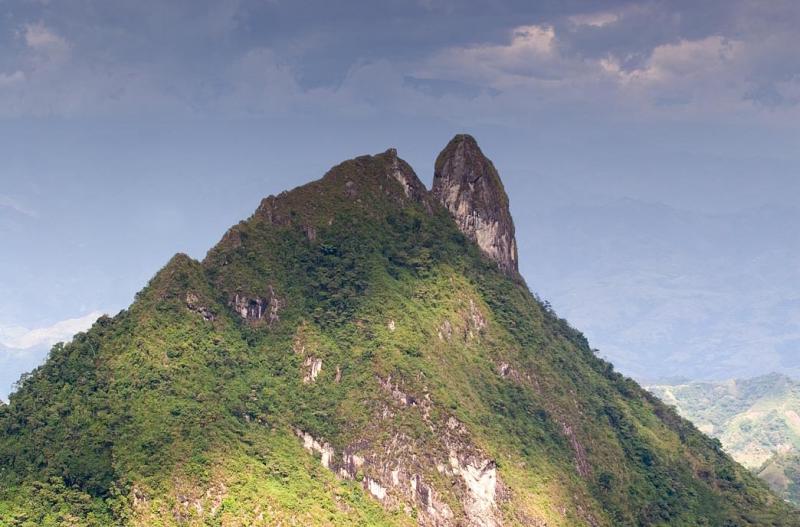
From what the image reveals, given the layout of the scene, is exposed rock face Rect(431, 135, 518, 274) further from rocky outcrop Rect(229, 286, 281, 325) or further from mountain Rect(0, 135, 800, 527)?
rocky outcrop Rect(229, 286, 281, 325)

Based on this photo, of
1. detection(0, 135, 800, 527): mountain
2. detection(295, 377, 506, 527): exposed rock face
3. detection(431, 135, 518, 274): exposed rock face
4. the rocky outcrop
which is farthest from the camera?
detection(431, 135, 518, 274): exposed rock face

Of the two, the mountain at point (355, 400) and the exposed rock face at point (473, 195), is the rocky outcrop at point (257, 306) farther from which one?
the exposed rock face at point (473, 195)

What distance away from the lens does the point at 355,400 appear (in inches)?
3873

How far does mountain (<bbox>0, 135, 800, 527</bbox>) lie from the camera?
86562 millimetres

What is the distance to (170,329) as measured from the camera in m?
98.3

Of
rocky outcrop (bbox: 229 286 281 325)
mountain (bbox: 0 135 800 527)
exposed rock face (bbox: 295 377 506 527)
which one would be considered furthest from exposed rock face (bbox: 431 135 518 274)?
exposed rock face (bbox: 295 377 506 527)

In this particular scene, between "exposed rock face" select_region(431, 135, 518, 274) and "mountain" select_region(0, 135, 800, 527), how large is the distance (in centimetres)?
21

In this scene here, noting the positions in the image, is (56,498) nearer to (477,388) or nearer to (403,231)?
(477,388)

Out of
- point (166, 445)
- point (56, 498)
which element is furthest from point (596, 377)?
point (56, 498)

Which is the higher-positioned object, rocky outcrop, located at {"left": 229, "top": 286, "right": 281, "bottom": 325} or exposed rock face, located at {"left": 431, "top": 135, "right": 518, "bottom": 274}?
exposed rock face, located at {"left": 431, "top": 135, "right": 518, "bottom": 274}

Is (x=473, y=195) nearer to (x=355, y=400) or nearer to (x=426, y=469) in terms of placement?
(x=355, y=400)

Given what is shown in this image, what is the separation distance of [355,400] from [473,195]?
33022 millimetres

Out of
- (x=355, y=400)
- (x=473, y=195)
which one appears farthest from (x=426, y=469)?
(x=473, y=195)

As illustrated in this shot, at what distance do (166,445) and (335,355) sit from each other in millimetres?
19517
